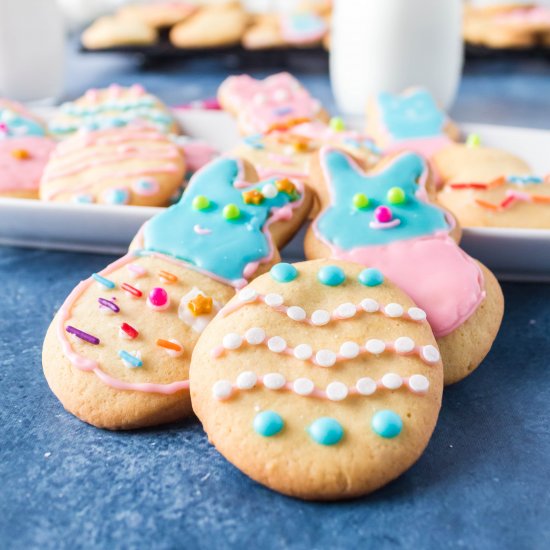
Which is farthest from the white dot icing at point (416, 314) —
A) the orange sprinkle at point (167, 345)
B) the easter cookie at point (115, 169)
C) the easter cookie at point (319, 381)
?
the easter cookie at point (115, 169)

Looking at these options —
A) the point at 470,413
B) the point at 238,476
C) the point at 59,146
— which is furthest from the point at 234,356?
the point at 59,146

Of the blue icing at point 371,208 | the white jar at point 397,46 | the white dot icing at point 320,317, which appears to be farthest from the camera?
the white jar at point 397,46

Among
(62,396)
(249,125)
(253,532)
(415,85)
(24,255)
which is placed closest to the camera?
(253,532)

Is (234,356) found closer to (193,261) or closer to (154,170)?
(193,261)

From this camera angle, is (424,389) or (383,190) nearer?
(424,389)

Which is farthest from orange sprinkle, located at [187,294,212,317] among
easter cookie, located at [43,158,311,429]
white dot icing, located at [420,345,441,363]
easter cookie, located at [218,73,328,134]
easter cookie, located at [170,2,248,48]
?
easter cookie, located at [170,2,248,48]

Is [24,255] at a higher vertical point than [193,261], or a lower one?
lower

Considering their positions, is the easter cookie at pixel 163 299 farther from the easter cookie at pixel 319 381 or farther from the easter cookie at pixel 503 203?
the easter cookie at pixel 503 203
